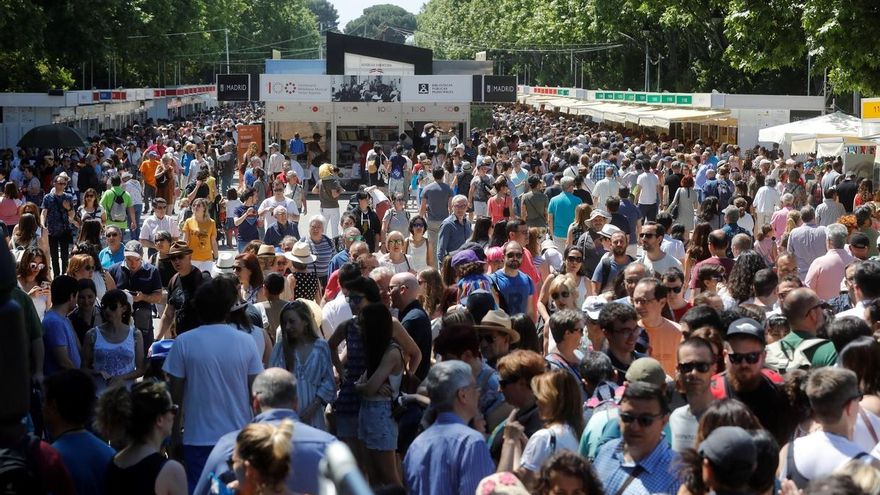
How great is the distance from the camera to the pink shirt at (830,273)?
1148 centimetres

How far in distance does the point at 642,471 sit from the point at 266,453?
161cm

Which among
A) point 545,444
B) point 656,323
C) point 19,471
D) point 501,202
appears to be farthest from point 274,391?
point 501,202

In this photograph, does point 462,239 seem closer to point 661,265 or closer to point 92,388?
point 661,265

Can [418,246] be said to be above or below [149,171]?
below

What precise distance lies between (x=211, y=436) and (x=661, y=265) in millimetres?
5712

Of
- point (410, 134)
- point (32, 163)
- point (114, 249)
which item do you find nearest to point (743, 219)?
point (114, 249)

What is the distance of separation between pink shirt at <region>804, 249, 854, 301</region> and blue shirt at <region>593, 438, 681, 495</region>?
20.5 ft

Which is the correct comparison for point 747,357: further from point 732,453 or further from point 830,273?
point 830,273

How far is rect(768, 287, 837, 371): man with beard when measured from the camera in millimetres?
7680

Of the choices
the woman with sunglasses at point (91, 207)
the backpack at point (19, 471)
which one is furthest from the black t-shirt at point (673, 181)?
the backpack at point (19, 471)

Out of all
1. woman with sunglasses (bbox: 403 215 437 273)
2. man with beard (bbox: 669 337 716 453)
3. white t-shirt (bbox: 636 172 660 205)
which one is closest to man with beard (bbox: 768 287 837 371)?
man with beard (bbox: 669 337 716 453)

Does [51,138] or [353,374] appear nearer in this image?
[353,374]

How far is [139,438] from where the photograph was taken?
598 centimetres

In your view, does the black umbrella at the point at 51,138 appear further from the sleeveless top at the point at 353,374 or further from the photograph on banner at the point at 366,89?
the sleeveless top at the point at 353,374
